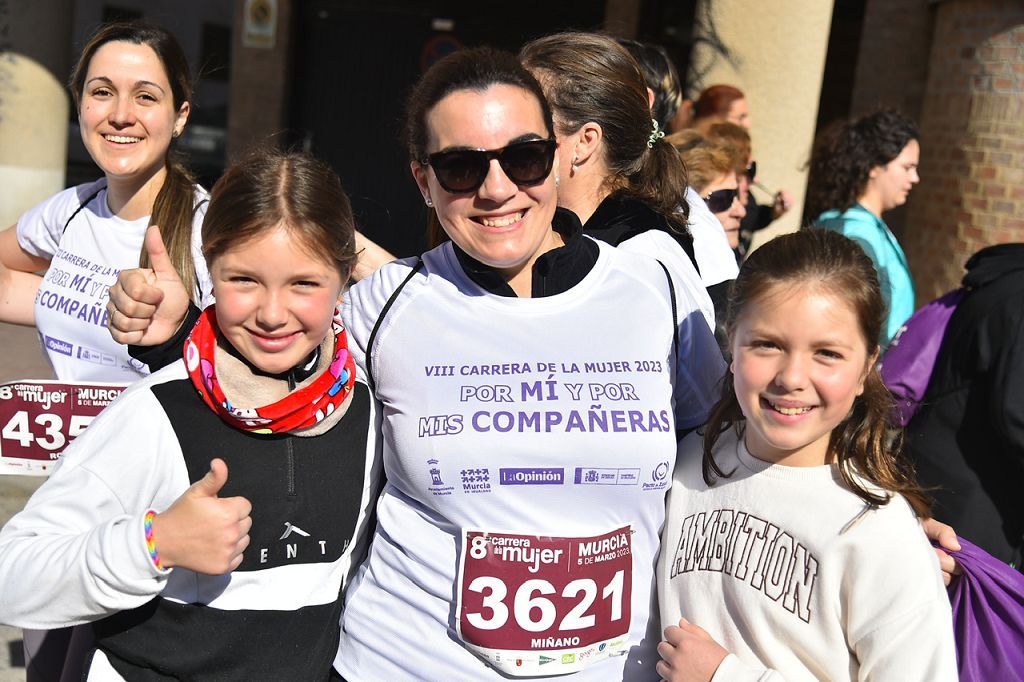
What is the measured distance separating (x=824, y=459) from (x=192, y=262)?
5.45ft

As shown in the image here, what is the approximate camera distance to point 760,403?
2010mm

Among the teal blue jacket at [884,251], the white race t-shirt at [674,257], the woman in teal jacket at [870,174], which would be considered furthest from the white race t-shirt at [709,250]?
the woman in teal jacket at [870,174]

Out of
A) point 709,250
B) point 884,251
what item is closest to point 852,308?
point 709,250

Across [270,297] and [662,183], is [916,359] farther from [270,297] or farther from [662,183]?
[270,297]

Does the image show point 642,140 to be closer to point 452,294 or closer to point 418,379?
point 452,294

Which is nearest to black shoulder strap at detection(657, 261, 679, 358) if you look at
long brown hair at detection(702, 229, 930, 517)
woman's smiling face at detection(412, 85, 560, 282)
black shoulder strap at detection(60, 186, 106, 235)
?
long brown hair at detection(702, 229, 930, 517)

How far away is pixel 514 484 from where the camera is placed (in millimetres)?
1965

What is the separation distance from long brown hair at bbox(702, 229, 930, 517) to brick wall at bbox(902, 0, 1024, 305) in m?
5.17

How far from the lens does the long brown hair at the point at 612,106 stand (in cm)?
262

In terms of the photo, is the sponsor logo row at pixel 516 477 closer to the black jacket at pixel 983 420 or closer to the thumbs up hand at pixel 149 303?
the thumbs up hand at pixel 149 303

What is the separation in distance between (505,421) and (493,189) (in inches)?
17.5

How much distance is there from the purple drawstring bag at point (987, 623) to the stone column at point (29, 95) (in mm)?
8043

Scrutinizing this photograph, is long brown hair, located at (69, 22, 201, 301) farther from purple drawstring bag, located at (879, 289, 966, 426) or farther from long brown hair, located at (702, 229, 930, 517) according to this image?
purple drawstring bag, located at (879, 289, 966, 426)

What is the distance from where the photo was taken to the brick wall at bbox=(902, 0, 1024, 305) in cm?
662
